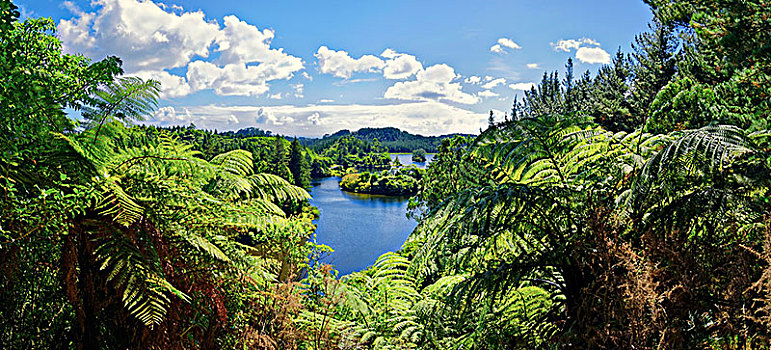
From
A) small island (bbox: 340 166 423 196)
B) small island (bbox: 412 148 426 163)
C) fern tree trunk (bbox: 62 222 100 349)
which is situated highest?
small island (bbox: 412 148 426 163)

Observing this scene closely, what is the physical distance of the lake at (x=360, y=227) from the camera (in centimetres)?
1978

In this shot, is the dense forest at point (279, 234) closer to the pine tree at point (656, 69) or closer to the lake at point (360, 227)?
the lake at point (360, 227)

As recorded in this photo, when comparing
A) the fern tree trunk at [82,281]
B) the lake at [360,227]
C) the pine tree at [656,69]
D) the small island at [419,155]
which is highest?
the pine tree at [656,69]

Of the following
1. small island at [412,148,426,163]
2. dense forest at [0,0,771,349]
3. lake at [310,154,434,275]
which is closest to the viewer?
dense forest at [0,0,771,349]

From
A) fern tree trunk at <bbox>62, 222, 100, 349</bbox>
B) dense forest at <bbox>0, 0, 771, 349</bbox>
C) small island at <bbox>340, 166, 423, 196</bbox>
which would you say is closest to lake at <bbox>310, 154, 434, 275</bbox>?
small island at <bbox>340, 166, 423, 196</bbox>

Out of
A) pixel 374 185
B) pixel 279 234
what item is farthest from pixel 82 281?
pixel 374 185

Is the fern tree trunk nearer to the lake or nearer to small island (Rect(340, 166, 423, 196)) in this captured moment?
the lake

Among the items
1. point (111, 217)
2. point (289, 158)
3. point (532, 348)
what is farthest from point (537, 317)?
point (289, 158)

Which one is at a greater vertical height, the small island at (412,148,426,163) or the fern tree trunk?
the small island at (412,148,426,163)

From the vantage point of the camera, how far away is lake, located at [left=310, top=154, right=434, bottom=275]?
19.8 meters

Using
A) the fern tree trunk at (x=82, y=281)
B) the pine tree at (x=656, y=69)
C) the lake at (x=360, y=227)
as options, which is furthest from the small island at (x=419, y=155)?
the fern tree trunk at (x=82, y=281)

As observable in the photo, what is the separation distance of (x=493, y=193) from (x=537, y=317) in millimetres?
843

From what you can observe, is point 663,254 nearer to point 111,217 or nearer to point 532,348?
point 532,348

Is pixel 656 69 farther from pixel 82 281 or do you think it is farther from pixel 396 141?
pixel 396 141
